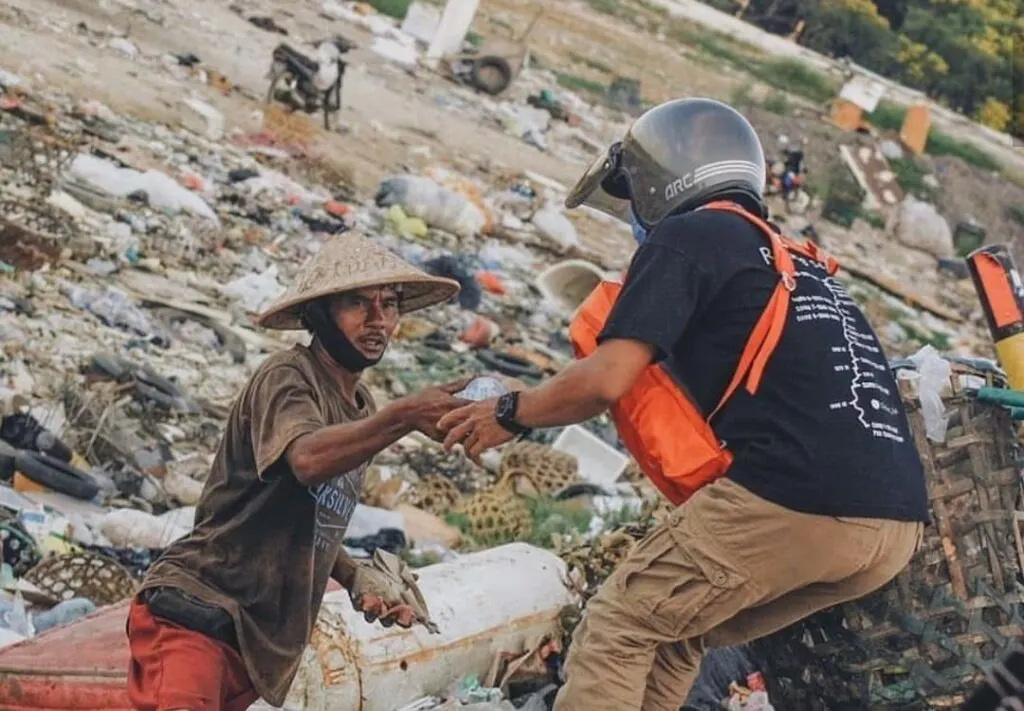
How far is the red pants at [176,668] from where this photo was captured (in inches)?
123

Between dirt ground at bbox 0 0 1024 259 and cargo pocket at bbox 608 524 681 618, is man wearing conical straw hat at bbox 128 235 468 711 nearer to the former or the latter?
cargo pocket at bbox 608 524 681 618

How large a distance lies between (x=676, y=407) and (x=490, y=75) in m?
18.4

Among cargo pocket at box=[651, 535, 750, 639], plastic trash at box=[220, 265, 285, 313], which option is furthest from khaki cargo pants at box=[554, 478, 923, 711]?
plastic trash at box=[220, 265, 285, 313]

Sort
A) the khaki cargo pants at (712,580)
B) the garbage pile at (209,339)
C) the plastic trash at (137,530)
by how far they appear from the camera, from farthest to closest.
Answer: the plastic trash at (137,530), the garbage pile at (209,339), the khaki cargo pants at (712,580)

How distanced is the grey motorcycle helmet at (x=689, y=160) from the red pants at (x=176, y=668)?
4.54ft

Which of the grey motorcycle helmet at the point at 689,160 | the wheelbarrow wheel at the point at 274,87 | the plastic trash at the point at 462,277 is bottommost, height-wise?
the wheelbarrow wheel at the point at 274,87

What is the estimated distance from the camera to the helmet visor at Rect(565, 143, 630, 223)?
3.73 meters

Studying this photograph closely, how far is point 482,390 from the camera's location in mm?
3324

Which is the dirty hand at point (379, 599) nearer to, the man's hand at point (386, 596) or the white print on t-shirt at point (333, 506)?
the man's hand at point (386, 596)

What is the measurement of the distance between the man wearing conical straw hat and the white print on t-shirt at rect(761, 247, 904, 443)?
0.77 metres

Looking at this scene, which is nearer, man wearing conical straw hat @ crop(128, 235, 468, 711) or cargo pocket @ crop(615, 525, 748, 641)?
man wearing conical straw hat @ crop(128, 235, 468, 711)

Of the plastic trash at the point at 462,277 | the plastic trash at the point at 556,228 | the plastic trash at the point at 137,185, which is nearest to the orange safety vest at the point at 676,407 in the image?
the plastic trash at the point at 137,185

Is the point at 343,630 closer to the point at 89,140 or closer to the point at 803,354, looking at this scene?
the point at 803,354

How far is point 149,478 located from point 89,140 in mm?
5559
